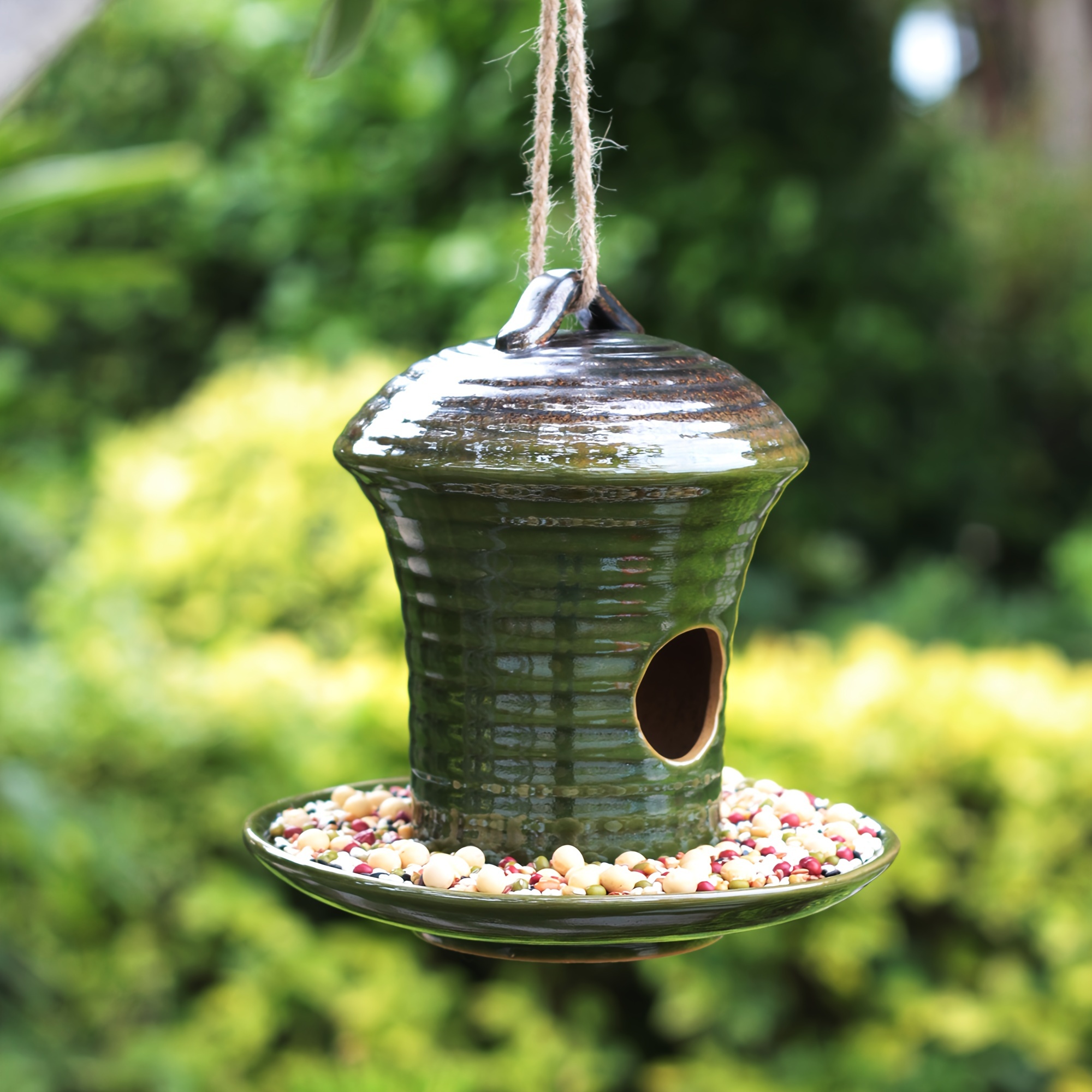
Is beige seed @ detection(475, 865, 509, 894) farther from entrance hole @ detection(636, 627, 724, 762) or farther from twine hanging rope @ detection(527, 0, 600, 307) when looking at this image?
twine hanging rope @ detection(527, 0, 600, 307)

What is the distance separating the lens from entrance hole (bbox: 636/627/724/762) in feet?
4.90

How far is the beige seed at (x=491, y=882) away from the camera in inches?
46.8

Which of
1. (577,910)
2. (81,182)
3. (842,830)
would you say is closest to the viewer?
(577,910)

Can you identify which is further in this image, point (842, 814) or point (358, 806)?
point (358, 806)

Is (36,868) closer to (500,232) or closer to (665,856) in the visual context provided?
(665,856)

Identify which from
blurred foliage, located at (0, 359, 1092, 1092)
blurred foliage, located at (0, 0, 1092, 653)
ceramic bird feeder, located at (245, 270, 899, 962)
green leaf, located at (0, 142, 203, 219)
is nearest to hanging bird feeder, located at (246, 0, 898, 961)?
ceramic bird feeder, located at (245, 270, 899, 962)

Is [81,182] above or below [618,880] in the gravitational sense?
above

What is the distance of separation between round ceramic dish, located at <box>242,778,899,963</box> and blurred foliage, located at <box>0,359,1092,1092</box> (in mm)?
1898

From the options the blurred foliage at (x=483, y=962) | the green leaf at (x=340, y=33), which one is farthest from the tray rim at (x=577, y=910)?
the blurred foliage at (x=483, y=962)

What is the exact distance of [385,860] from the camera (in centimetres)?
128

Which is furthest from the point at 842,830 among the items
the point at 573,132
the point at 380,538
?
the point at 380,538

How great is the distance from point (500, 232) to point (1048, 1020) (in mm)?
3500

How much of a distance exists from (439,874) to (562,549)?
1.09ft

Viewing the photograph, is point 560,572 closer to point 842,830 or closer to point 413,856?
point 413,856
